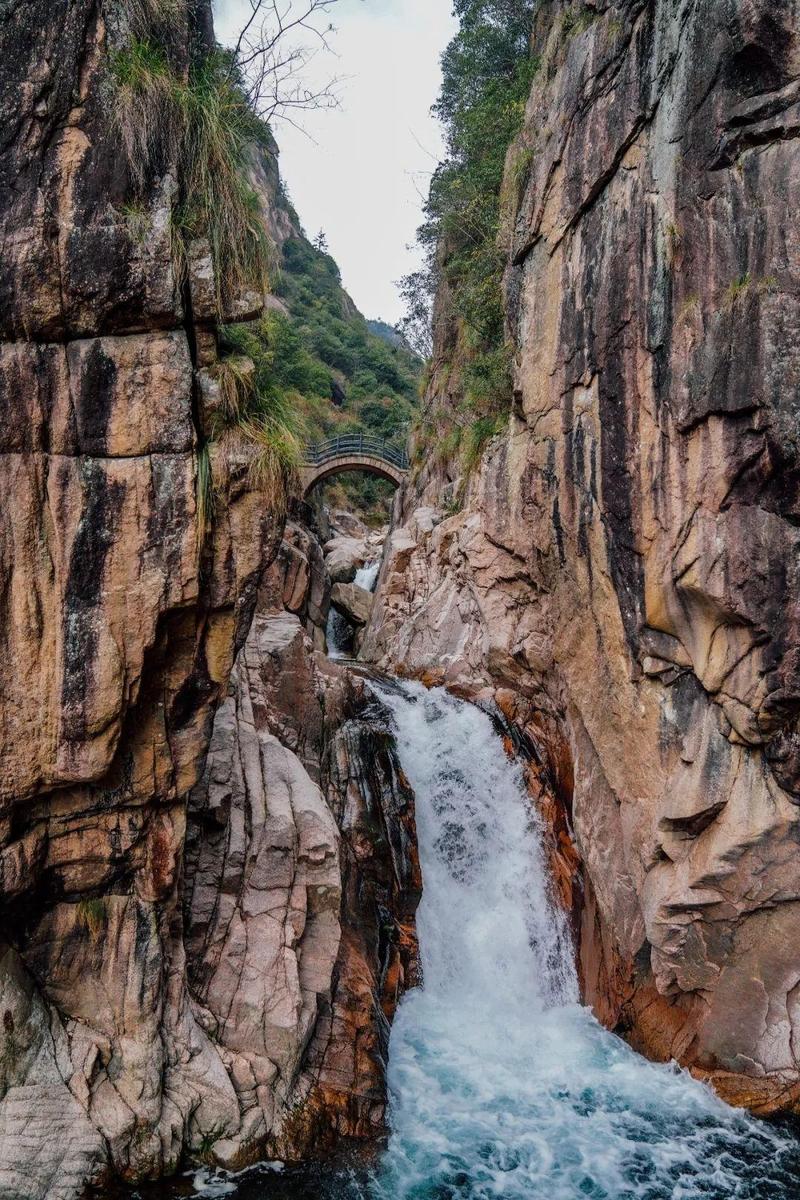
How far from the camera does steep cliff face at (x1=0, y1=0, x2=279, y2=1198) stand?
5449 millimetres

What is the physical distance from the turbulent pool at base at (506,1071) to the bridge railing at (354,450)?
1650 cm

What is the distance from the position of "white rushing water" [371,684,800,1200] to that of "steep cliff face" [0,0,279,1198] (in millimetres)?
2946

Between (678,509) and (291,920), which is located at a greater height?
(678,509)

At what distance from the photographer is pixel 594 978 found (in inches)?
400

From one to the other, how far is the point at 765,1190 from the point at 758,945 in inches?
83.6

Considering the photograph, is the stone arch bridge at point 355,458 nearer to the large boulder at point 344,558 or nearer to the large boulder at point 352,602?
the large boulder at point 344,558

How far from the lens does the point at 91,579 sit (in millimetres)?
5637

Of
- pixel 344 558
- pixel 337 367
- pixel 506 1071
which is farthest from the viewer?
pixel 337 367

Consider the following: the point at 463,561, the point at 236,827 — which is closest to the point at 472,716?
the point at 463,561

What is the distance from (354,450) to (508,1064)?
73.1ft

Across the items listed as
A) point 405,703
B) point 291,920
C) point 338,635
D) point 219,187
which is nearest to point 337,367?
point 338,635

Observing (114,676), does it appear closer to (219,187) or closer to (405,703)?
(219,187)

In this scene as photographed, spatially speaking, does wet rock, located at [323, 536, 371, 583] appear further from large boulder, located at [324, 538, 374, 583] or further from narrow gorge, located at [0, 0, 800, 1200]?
narrow gorge, located at [0, 0, 800, 1200]

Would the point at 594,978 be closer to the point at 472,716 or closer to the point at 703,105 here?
the point at 472,716
